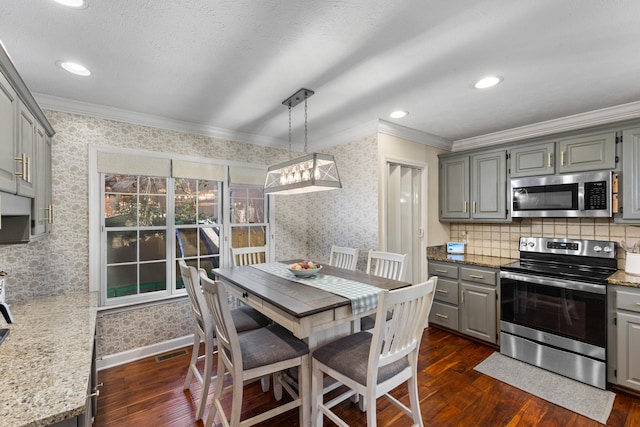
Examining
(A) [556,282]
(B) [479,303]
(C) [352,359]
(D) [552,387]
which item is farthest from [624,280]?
(C) [352,359]

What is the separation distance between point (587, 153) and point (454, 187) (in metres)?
1.29

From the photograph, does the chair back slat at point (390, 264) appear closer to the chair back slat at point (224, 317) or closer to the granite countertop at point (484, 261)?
the granite countertop at point (484, 261)

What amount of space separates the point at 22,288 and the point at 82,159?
1.17m

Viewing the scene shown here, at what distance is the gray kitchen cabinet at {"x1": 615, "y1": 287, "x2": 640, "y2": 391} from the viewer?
7.16 ft

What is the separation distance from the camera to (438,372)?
2586 millimetres

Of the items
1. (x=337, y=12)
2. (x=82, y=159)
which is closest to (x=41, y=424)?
(x=337, y=12)

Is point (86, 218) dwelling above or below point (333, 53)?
below

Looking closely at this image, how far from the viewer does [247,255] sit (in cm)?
337

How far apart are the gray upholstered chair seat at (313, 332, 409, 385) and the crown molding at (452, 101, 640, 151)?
292 cm

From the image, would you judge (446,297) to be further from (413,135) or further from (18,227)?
(18,227)

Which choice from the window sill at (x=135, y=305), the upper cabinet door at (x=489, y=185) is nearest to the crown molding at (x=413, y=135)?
the upper cabinet door at (x=489, y=185)

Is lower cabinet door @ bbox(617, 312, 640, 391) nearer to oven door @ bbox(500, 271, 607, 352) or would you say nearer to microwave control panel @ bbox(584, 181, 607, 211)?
oven door @ bbox(500, 271, 607, 352)

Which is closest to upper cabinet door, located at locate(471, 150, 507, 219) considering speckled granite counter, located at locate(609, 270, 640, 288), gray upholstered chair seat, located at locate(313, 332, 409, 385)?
speckled granite counter, located at locate(609, 270, 640, 288)

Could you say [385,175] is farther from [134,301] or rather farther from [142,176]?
[134,301]
